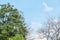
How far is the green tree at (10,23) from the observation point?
27.6 metres

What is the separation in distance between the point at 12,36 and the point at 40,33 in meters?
24.8

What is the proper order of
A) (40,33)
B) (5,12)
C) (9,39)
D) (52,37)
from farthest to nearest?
(40,33) → (52,37) → (5,12) → (9,39)

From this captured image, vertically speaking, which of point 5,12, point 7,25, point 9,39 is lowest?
point 9,39

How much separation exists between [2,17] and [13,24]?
1735 mm

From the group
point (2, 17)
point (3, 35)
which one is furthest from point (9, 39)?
point (2, 17)

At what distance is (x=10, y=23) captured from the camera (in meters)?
28.0

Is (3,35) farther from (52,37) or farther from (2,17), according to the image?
(52,37)

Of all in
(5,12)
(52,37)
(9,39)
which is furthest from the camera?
(52,37)

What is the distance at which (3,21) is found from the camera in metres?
28.0

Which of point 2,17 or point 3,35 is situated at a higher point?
point 2,17

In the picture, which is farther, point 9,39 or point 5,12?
point 5,12

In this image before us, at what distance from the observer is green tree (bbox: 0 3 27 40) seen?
90.5ft

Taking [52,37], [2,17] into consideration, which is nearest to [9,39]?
[2,17]

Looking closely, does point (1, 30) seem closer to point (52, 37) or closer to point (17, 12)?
point (17, 12)
